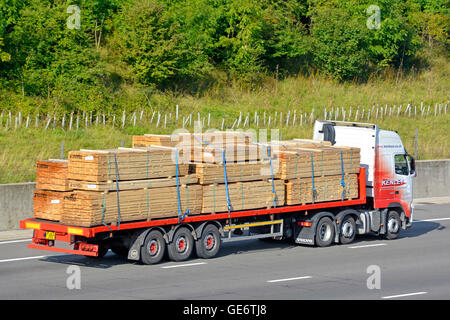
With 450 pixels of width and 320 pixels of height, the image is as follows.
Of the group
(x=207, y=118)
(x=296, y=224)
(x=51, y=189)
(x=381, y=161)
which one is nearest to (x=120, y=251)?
(x=51, y=189)

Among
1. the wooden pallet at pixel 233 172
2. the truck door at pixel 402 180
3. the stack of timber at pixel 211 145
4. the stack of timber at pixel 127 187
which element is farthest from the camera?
the truck door at pixel 402 180

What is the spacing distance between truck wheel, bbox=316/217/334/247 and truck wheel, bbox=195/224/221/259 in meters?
3.21

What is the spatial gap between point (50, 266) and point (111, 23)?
85.7ft

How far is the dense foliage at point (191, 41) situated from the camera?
3631 cm

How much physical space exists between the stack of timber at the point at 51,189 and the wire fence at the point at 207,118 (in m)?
12.9

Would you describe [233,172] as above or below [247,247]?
above

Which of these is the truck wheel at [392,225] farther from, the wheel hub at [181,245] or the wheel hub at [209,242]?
the wheel hub at [181,245]

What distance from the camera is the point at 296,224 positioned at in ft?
68.2

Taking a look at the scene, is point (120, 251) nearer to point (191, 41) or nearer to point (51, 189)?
point (51, 189)

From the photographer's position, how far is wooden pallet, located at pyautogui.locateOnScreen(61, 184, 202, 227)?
54.6 feet

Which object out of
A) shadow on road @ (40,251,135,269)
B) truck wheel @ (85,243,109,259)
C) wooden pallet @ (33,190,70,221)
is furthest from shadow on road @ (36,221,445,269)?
wooden pallet @ (33,190,70,221)

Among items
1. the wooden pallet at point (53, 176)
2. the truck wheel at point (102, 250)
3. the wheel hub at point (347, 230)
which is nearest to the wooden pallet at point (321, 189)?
the wheel hub at point (347, 230)

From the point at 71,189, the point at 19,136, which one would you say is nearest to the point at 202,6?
the point at 19,136

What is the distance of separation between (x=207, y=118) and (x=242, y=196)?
19.3m
